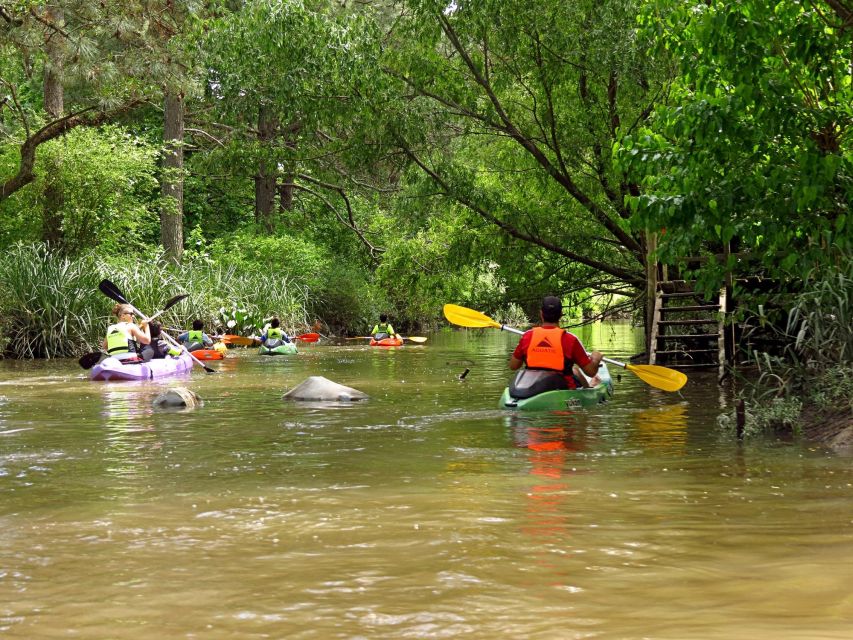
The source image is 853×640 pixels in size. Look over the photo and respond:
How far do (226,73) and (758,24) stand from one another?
10.00 meters

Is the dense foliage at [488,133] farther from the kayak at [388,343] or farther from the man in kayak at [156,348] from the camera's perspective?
the kayak at [388,343]

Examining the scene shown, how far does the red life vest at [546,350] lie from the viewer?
10297 mm

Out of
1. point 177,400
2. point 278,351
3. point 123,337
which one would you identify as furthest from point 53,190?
point 177,400

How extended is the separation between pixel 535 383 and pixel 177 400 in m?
3.91

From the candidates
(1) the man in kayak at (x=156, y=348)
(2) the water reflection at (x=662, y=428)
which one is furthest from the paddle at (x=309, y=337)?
(2) the water reflection at (x=662, y=428)

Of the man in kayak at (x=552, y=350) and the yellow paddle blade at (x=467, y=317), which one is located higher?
the yellow paddle blade at (x=467, y=317)

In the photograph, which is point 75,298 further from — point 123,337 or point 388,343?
point 388,343

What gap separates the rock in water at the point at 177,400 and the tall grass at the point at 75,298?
9558 millimetres

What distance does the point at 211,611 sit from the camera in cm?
378

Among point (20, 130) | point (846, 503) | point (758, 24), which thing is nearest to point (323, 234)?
point (20, 130)

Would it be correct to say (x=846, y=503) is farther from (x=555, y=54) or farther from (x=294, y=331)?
(x=294, y=331)

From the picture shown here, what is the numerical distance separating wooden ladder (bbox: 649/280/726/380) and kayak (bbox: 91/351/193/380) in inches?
293

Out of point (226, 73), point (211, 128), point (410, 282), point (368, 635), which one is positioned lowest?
point (368, 635)

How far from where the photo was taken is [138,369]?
51.0ft
